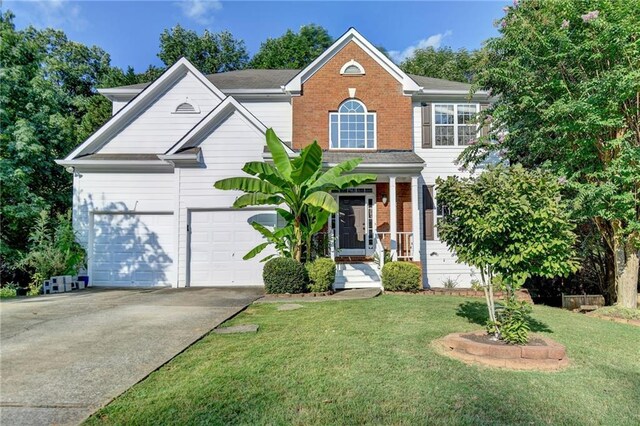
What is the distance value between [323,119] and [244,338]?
9.31 metres

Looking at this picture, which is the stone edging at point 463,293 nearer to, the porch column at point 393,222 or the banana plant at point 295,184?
the porch column at point 393,222

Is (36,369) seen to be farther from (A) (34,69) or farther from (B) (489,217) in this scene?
(A) (34,69)

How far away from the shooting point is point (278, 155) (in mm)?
9867

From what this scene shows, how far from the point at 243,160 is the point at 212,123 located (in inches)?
59.5

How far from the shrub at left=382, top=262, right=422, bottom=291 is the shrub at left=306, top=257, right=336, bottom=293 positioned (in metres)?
1.69

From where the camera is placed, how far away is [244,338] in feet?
18.2

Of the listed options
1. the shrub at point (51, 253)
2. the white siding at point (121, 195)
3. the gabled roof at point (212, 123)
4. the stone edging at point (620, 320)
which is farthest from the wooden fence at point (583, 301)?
the shrub at point (51, 253)

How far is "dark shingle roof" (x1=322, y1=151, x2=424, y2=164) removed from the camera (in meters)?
11.7

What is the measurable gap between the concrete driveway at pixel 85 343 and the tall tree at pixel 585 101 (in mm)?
8563

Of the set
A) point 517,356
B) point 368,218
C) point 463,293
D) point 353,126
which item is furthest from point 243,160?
point 517,356

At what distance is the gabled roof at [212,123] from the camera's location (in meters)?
11.5

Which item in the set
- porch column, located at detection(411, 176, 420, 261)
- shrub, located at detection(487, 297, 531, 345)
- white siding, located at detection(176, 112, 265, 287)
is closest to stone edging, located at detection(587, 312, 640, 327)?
porch column, located at detection(411, 176, 420, 261)

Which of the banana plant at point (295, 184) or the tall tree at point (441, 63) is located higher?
the tall tree at point (441, 63)

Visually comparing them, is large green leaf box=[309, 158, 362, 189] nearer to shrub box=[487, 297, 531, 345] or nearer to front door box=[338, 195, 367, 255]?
front door box=[338, 195, 367, 255]
